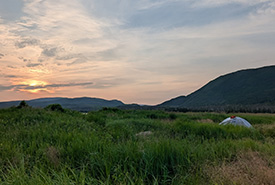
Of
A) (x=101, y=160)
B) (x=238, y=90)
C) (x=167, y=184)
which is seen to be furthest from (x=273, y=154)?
(x=238, y=90)

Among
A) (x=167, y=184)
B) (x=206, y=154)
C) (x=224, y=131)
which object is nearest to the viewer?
(x=167, y=184)

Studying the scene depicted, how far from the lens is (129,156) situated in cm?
468

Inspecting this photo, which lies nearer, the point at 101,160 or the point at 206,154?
the point at 101,160

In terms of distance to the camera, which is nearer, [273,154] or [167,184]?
[167,184]

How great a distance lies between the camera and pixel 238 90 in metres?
193

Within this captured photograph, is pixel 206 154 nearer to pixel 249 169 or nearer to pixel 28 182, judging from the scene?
pixel 249 169

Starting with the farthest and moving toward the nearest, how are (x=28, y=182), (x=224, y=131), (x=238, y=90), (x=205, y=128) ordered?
(x=238, y=90)
(x=205, y=128)
(x=224, y=131)
(x=28, y=182)

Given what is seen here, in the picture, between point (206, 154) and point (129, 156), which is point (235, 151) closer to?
point (206, 154)

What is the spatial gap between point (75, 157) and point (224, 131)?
8.29 metres

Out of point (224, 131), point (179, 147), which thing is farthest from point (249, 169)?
point (224, 131)

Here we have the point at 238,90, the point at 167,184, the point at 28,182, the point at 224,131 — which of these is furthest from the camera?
the point at 238,90

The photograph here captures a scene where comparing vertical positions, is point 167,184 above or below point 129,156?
below

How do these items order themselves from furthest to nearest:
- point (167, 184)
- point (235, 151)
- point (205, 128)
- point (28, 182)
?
point (205, 128)
point (235, 151)
point (167, 184)
point (28, 182)

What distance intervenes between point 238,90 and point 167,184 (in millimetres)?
209504
